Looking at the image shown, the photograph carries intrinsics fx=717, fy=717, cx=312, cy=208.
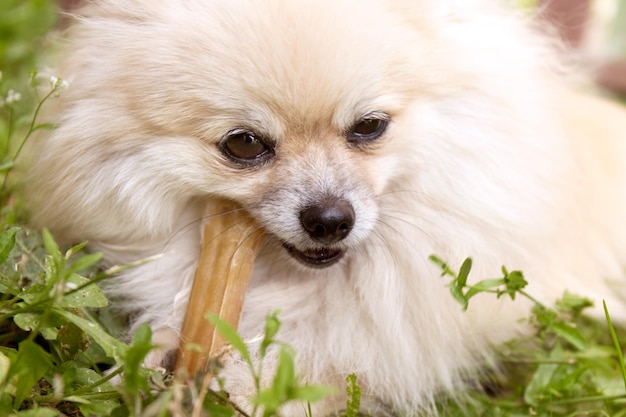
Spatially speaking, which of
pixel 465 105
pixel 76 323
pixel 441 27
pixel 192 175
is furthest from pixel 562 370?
pixel 76 323

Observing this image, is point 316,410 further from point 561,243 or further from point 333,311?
point 561,243

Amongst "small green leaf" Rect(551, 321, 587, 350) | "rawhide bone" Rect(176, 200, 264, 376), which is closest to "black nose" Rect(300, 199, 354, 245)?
"rawhide bone" Rect(176, 200, 264, 376)

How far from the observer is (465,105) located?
1917 millimetres

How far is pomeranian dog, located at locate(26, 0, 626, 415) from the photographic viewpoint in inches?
66.2

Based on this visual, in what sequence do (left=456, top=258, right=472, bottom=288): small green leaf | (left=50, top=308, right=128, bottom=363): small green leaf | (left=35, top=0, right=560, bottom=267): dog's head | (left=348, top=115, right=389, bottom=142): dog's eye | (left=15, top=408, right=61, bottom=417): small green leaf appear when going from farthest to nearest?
(left=348, top=115, right=389, bottom=142): dog's eye < (left=35, top=0, right=560, bottom=267): dog's head < (left=456, top=258, right=472, bottom=288): small green leaf < (left=50, top=308, right=128, bottom=363): small green leaf < (left=15, top=408, right=61, bottom=417): small green leaf

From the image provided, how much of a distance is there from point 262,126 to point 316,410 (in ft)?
2.29

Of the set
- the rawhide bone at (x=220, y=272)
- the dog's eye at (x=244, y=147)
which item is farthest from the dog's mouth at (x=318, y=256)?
the dog's eye at (x=244, y=147)

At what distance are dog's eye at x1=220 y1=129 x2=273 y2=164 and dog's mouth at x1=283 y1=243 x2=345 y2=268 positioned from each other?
0.26 metres

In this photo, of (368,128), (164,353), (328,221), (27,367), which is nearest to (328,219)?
(328,221)

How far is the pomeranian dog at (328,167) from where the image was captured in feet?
5.52

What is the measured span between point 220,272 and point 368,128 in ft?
1.70

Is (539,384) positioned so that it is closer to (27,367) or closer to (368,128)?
(368,128)

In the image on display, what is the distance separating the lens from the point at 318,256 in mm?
1871

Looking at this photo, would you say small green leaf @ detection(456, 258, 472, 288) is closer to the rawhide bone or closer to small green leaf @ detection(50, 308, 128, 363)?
the rawhide bone
